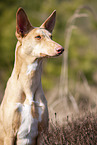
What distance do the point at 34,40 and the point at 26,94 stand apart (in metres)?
0.61

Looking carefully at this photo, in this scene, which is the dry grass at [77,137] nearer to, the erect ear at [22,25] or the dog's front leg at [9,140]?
the dog's front leg at [9,140]

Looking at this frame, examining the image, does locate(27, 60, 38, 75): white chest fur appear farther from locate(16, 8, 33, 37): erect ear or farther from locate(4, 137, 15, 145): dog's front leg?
locate(4, 137, 15, 145): dog's front leg

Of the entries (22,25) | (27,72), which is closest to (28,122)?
(27,72)

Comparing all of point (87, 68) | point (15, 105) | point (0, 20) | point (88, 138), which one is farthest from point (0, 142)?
point (0, 20)

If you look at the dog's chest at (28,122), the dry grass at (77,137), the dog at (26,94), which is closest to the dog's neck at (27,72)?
the dog at (26,94)

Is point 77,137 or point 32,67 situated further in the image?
point 32,67

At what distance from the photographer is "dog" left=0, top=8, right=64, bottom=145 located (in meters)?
2.71

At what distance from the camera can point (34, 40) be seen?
8.96 ft

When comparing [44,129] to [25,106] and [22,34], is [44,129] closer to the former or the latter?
[25,106]

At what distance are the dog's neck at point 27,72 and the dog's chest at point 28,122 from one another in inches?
8.2

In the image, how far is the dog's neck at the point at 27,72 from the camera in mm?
2773

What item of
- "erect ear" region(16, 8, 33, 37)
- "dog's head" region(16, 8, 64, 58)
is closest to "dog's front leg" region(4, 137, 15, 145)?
"dog's head" region(16, 8, 64, 58)

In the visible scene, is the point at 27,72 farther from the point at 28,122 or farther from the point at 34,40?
the point at 28,122

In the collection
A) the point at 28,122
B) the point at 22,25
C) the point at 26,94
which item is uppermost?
the point at 22,25
